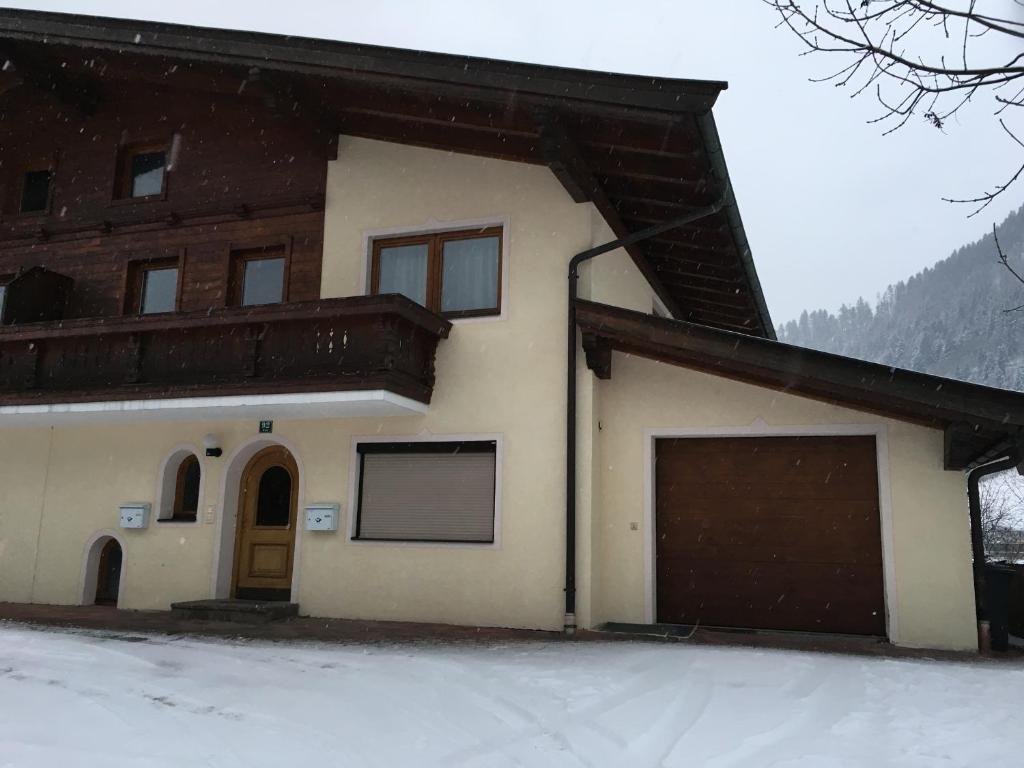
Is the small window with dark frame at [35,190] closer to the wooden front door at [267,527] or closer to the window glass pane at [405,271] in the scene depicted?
the wooden front door at [267,527]

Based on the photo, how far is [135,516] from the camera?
1089 cm

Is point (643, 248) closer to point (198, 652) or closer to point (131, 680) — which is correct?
point (198, 652)

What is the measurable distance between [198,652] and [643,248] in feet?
24.6

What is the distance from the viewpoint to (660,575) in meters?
9.68

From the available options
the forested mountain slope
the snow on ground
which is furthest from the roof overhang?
the forested mountain slope

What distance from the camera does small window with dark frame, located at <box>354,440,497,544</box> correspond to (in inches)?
384

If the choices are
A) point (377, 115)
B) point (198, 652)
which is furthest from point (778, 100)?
point (198, 652)

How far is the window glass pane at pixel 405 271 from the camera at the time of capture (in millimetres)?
10461

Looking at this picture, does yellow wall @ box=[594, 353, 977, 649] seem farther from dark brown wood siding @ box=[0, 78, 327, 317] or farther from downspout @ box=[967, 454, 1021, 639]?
dark brown wood siding @ box=[0, 78, 327, 317]

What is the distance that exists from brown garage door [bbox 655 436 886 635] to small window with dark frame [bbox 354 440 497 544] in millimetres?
1973

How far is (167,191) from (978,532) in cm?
1041

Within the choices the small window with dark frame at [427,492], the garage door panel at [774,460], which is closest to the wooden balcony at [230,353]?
the small window with dark frame at [427,492]

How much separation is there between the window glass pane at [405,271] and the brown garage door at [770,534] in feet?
11.1

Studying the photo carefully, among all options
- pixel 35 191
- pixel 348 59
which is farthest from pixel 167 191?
pixel 348 59
